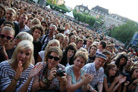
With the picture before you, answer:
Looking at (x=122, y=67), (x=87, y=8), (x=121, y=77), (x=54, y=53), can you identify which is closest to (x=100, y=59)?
(x=121, y=77)

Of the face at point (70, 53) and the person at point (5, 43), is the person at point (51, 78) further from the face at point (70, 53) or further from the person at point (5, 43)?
the face at point (70, 53)

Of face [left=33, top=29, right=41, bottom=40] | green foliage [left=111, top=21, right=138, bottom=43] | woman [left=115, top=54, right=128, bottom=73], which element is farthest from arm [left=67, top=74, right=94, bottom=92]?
green foliage [left=111, top=21, right=138, bottom=43]

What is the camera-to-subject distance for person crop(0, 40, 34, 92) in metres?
1.73

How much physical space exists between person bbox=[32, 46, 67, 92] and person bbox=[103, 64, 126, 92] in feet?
5.59

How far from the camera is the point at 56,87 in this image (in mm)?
2121

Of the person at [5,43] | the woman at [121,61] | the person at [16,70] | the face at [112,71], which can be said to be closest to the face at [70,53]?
the face at [112,71]

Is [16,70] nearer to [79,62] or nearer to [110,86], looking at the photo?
[79,62]

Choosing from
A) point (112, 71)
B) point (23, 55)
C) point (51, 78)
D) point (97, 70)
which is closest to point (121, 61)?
point (112, 71)

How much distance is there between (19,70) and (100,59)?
2084mm

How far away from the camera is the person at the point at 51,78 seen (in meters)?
1.94

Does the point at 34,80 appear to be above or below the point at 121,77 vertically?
above

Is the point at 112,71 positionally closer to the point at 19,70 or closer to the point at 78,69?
the point at 78,69

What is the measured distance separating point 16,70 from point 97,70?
6.96ft

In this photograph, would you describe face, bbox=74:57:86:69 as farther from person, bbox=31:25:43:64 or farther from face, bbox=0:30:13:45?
face, bbox=0:30:13:45
